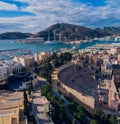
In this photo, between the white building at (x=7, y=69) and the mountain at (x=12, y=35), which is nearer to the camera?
the white building at (x=7, y=69)

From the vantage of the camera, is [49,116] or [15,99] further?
[15,99]

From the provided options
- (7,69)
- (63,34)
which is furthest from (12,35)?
(7,69)

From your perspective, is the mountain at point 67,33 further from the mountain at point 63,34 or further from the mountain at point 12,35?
the mountain at point 12,35

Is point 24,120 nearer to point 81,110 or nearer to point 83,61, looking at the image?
point 81,110

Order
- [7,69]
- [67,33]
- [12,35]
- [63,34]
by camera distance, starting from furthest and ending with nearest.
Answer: [12,35] → [67,33] → [63,34] → [7,69]

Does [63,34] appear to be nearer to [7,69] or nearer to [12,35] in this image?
[12,35]

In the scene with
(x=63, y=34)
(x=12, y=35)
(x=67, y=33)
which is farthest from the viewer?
(x=12, y=35)

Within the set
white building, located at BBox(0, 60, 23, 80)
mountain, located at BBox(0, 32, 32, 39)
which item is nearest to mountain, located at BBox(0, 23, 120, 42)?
mountain, located at BBox(0, 32, 32, 39)

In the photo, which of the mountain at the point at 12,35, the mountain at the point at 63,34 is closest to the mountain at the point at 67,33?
the mountain at the point at 63,34

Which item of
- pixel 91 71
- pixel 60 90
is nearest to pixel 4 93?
pixel 60 90

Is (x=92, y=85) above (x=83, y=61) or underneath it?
underneath

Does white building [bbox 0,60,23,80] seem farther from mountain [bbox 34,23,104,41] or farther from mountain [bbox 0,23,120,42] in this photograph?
mountain [bbox 34,23,104,41]
